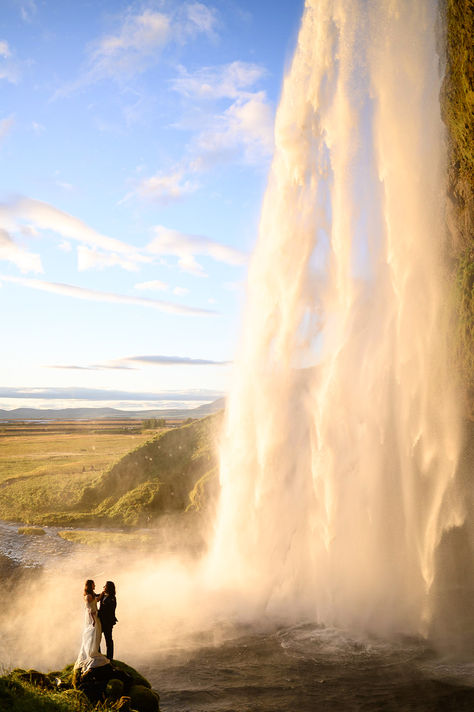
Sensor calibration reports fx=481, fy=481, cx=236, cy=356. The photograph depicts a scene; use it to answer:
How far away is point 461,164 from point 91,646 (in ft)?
72.8

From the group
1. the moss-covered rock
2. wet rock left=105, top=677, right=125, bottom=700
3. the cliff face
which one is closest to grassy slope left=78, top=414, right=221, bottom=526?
the moss-covered rock

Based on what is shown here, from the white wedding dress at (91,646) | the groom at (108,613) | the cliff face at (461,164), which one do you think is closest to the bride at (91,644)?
the white wedding dress at (91,646)

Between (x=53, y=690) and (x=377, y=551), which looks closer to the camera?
(x=53, y=690)

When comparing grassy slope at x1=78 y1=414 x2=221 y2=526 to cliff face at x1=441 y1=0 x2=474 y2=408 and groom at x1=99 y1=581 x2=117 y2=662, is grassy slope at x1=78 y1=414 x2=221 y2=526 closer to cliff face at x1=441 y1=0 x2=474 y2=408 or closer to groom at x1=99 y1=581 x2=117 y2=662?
cliff face at x1=441 y1=0 x2=474 y2=408

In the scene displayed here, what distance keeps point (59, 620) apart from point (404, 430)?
16704 mm

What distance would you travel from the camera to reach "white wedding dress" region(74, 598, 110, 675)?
10.8 meters

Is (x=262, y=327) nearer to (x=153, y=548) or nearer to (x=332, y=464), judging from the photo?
(x=332, y=464)

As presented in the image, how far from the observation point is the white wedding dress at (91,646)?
35.6ft

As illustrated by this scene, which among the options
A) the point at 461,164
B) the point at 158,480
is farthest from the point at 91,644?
the point at 158,480

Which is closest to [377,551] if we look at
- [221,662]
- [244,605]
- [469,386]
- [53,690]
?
[244,605]

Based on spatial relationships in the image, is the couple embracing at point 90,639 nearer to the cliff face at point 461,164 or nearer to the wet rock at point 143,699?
the wet rock at point 143,699

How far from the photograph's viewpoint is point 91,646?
1091cm

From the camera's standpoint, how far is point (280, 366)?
84.0ft

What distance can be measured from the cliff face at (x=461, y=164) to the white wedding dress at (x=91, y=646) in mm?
18966
